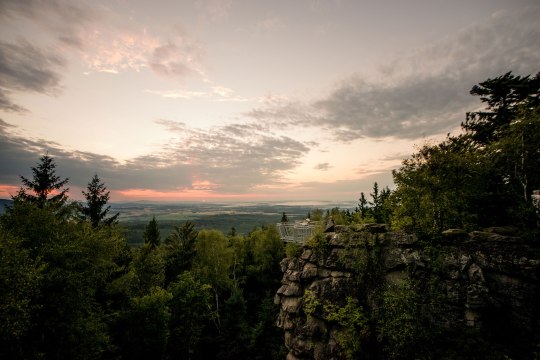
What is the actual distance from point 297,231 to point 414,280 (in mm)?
9792

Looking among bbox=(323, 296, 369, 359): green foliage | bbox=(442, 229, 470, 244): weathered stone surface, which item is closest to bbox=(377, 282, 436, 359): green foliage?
bbox=(323, 296, 369, 359): green foliage

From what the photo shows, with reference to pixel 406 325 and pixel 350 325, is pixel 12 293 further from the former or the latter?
pixel 406 325

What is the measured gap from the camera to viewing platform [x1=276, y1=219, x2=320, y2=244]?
69.4 ft

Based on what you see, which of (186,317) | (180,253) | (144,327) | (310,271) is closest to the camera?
(310,271)

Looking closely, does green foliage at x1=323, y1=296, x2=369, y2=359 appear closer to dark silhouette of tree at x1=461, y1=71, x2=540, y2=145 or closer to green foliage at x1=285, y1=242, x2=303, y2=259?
green foliage at x1=285, y1=242, x2=303, y2=259

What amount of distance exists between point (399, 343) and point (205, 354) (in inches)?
1131

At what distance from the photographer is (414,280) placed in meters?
14.0

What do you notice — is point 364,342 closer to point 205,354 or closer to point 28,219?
point 28,219

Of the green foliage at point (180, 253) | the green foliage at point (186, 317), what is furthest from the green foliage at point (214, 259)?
the green foliage at point (186, 317)

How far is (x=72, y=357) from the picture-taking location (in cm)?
1519

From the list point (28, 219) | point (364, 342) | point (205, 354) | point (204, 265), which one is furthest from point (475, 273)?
point (204, 265)

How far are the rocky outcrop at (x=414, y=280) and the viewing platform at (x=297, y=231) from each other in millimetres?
1902

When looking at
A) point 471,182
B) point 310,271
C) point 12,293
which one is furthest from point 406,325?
point 12,293

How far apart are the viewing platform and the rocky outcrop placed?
1902mm
